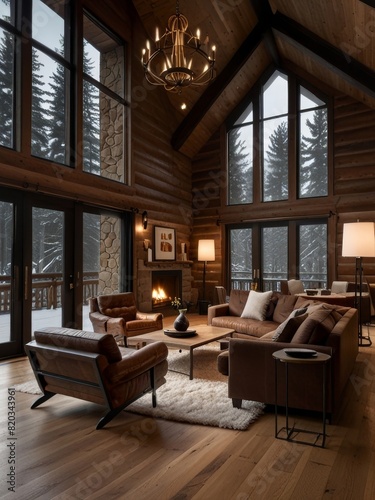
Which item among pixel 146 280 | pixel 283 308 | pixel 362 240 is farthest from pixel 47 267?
pixel 362 240

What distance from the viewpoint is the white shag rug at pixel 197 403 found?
2.90 metres

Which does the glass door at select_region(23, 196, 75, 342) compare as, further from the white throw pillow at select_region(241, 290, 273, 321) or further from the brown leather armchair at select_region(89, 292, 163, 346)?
the white throw pillow at select_region(241, 290, 273, 321)

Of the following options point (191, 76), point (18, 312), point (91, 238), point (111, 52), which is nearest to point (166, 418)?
point (18, 312)

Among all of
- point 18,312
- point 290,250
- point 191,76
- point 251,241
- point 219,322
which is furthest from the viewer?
point 251,241

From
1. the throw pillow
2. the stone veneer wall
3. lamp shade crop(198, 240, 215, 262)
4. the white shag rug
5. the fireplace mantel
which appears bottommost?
the white shag rug

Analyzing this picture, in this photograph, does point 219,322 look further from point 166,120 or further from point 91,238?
point 166,120

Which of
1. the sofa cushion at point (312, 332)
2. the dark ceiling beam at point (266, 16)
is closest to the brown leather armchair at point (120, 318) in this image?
the sofa cushion at point (312, 332)

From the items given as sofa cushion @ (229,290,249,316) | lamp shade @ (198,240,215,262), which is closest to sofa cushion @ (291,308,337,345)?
sofa cushion @ (229,290,249,316)

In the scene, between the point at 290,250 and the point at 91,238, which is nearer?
the point at 91,238

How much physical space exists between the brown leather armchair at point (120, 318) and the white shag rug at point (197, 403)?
4.23ft

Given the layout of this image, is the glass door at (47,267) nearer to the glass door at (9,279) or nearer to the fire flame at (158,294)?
the glass door at (9,279)

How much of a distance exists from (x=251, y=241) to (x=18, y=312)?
5545mm

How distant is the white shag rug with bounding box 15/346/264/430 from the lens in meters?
2.90

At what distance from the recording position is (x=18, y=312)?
4.99 m
